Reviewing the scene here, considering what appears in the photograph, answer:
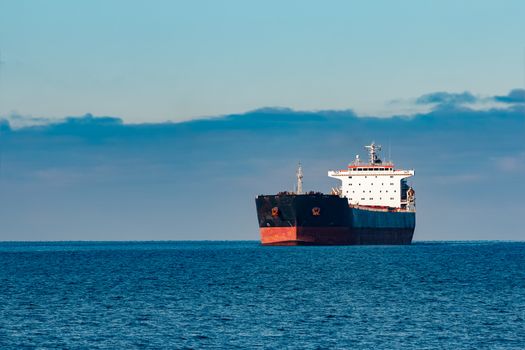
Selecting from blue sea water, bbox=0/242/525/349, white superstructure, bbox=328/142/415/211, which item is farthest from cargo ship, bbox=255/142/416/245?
blue sea water, bbox=0/242/525/349

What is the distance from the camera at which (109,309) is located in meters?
46.0

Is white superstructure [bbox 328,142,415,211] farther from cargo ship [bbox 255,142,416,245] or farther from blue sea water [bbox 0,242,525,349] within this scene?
blue sea water [bbox 0,242,525,349]

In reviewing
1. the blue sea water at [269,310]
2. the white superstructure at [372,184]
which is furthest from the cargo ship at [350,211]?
the blue sea water at [269,310]

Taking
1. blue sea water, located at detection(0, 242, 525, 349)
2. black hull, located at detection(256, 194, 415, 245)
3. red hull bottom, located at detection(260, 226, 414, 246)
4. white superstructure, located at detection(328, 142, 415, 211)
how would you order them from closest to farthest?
1. blue sea water, located at detection(0, 242, 525, 349)
2. black hull, located at detection(256, 194, 415, 245)
3. red hull bottom, located at detection(260, 226, 414, 246)
4. white superstructure, located at detection(328, 142, 415, 211)

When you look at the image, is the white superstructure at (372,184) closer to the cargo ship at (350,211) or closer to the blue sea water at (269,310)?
the cargo ship at (350,211)

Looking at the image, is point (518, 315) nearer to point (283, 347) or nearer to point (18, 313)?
point (283, 347)

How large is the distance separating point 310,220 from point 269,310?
59560 mm

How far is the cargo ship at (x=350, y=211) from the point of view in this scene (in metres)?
104

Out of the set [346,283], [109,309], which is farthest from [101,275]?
[109,309]

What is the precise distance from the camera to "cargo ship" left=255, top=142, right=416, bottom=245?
104 m

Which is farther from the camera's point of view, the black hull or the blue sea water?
the black hull

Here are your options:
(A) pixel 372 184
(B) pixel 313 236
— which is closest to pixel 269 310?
(B) pixel 313 236

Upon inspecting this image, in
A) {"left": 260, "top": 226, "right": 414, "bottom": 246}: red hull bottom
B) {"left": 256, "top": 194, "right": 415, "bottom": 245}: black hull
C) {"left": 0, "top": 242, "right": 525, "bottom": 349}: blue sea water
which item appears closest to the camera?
{"left": 0, "top": 242, "right": 525, "bottom": 349}: blue sea water

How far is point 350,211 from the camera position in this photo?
355 feet
